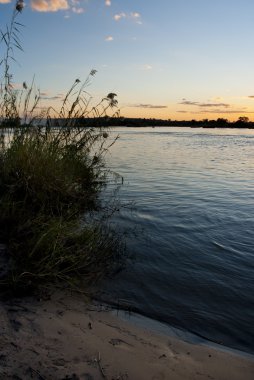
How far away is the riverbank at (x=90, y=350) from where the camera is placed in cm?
272

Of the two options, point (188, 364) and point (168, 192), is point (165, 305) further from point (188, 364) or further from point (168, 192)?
point (168, 192)

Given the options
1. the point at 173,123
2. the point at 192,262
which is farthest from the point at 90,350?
the point at 173,123

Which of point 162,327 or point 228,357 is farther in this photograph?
point 162,327

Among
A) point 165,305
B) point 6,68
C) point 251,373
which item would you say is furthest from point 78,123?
point 251,373

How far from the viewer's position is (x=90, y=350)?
119 inches

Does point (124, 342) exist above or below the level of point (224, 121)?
below

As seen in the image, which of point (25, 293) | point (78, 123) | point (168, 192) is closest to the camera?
point (25, 293)

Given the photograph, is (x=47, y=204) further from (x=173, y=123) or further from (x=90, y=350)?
(x=173, y=123)

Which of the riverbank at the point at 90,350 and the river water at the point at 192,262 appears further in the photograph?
the river water at the point at 192,262

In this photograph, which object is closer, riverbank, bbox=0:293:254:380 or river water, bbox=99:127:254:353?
riverbank, bbox=0:293:254:380

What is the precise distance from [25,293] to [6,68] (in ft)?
14.7

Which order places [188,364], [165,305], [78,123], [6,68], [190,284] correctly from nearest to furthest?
[188,364], [165,305], [190,284], [6,68], [78,123]

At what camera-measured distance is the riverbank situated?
8.93ft

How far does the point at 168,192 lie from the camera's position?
1071 centimetres
